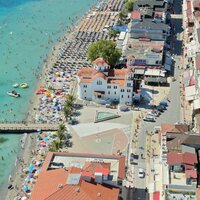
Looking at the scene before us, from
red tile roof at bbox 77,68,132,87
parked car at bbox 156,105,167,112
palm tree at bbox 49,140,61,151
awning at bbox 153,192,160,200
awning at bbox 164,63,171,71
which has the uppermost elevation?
awning at bbox 164,63,171,71

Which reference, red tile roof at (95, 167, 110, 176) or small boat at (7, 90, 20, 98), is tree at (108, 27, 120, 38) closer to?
small boat at (7, 90, 20, 98)

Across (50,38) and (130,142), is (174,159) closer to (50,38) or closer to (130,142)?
(130,142)

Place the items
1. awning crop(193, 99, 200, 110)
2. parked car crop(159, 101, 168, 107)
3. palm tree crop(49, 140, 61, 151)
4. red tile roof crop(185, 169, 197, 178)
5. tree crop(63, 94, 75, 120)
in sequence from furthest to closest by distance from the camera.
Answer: parked car crop(159, 101, 168, 107) → awning crop(193, 99, 200, 110) → tree crop(63, 94, 75, 120) → palm tree crop(49, 140, 61, 151) → red tile roof crop(185, 169, 197, 178)

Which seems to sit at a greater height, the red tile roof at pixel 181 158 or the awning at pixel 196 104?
the awning at pixel 196 104

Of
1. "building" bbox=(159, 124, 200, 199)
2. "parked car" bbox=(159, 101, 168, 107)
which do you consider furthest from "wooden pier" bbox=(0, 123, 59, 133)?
"building" bbox=(159, 124, 200, 199)

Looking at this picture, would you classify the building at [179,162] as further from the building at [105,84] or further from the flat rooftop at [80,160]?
the building at [105,84]

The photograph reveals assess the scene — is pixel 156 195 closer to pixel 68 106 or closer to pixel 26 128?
pixel 68 106

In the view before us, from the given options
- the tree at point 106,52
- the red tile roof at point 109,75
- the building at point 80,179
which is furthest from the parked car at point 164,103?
the building at point 80,179
